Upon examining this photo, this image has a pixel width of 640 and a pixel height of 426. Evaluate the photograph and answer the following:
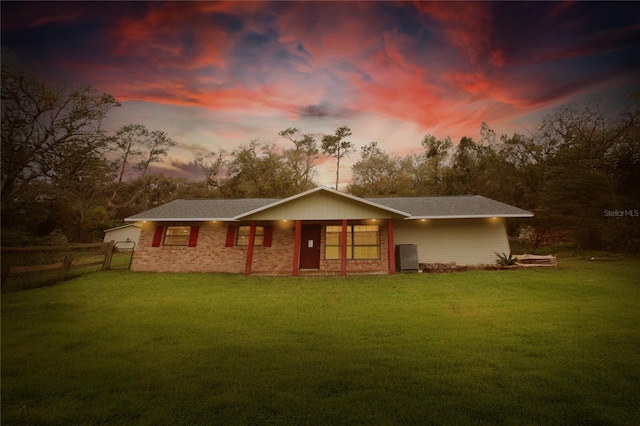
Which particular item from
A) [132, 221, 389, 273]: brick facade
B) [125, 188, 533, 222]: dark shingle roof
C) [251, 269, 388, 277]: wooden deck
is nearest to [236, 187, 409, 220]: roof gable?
[125, 188, 533, 222]: dark shingle roof

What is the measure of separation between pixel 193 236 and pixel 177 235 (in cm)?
109

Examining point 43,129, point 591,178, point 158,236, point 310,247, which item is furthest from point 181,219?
point 591,178

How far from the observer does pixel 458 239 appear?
13.0 metres

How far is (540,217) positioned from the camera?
64.1 feet

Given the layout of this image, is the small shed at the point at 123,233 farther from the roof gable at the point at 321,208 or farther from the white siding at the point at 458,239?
the white siding at the point at 458,239

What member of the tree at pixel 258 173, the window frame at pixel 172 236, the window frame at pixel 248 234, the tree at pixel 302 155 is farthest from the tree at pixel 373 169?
the window frame at pixel 172 236

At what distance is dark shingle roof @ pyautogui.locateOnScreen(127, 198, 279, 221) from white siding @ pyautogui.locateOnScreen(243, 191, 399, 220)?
237 centimetres

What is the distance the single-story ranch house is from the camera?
12148 millimetres

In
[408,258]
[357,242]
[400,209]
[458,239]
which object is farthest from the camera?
[400,209]

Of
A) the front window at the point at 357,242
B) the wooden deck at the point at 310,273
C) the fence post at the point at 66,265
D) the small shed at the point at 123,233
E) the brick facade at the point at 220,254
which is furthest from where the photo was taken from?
the small shed at the point at 123,233

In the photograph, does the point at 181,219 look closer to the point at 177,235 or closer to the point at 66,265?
the point at 177,235

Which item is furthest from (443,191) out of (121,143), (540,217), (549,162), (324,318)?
(121,143)

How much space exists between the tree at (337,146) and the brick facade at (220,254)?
21976 millimetres

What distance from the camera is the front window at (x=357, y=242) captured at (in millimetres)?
12688
